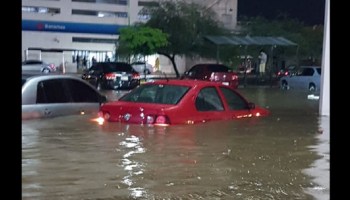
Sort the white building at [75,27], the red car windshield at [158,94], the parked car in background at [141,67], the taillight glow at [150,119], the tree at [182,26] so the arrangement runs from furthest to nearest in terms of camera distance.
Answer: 1. the white building at [75,27]
2. the parked car in background at [141,67]
3. the tree at [182,26]
4. the red car windshield at [158,94]
5. the taillight glow at [150,119]

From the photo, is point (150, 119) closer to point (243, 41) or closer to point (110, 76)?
point (110, 76)

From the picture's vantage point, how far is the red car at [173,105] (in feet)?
33.8

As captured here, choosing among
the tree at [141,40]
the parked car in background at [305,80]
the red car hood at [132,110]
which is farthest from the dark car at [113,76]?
the red car hood at [132,110]

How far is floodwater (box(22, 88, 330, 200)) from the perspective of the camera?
6.82 metres

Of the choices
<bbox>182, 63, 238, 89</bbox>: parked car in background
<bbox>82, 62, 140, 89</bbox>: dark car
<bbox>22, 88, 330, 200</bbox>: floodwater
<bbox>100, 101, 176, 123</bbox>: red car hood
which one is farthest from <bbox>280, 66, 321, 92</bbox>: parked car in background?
<bbox>100, 101, 176, 123</bbox>: red car hood

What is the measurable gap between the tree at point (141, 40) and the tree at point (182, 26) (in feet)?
3.75

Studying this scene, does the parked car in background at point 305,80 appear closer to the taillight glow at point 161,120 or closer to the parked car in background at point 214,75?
the parked car in background at point 214,75

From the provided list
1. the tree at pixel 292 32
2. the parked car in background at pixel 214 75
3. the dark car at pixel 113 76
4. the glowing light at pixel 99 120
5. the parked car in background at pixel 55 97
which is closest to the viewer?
the parked car in background at pixel 55 97

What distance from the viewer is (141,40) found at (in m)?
37.2

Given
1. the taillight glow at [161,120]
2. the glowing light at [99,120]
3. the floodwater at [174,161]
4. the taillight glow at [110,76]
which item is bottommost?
the floodwater at [174,161]

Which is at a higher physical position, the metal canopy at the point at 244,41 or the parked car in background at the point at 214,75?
the metal canopy at the point at 244,41
